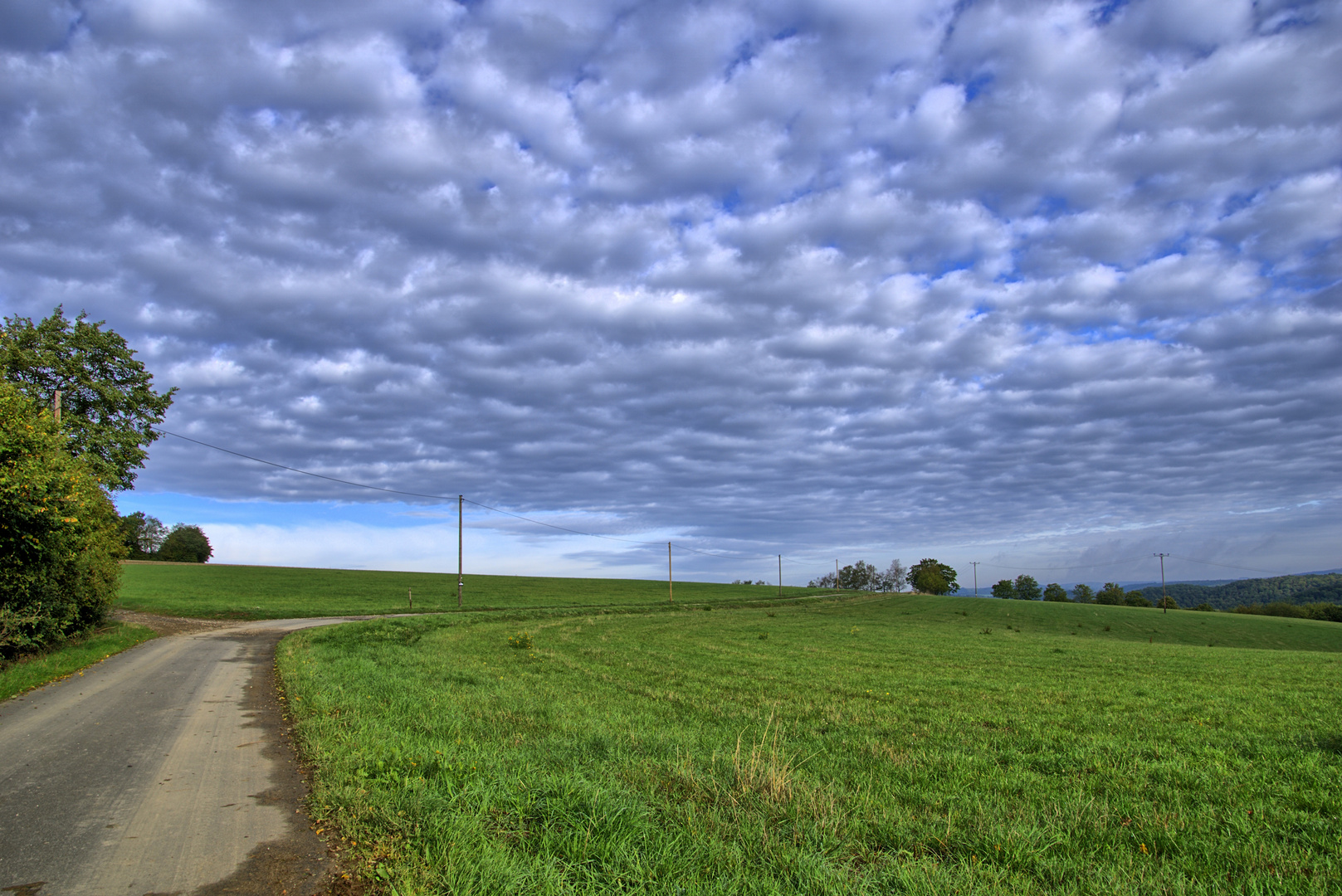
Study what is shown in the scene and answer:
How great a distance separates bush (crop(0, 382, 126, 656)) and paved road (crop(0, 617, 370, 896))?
4280 millimetres

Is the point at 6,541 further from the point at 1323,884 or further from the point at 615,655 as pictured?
the point at 1323,884

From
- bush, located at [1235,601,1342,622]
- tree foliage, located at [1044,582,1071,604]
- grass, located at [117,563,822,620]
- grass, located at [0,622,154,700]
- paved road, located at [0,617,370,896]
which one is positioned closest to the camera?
paved road, located at [0,617,370,896]

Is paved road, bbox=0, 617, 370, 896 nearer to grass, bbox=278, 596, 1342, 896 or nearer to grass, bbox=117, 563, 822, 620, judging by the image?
grass, bbox=278, 596, 1342, 896

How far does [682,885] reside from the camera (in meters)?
4.77

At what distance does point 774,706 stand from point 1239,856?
8.24 m

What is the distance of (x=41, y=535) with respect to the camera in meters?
16.7

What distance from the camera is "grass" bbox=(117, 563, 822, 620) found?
147ft

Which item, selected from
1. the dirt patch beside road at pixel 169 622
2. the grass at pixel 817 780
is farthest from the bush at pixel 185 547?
the grass at pixel 817 780

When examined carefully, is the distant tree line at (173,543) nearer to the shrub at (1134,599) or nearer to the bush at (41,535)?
the bush at (41,535)

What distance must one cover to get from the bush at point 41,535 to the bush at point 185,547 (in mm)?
139251

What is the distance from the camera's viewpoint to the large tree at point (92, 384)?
30922 millimetres

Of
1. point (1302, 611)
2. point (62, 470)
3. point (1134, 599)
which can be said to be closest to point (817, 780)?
point (62, 470)

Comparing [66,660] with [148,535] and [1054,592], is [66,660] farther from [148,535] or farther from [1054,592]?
[1054,592]

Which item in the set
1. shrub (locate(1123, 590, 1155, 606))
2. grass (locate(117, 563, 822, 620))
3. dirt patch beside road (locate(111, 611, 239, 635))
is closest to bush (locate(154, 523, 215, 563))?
grass (locate(117, 563, 822, 620))
